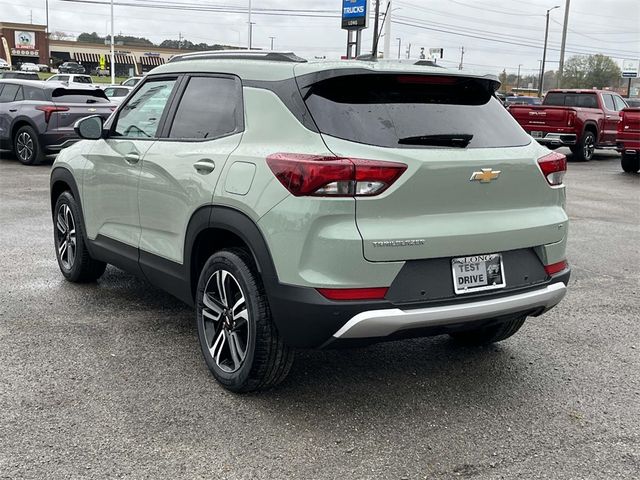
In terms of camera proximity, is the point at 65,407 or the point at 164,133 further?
the point at 164,133

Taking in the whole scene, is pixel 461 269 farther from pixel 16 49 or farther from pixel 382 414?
pixel 16 49

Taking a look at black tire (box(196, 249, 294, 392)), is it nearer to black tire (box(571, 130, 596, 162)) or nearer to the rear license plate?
the rear license plate

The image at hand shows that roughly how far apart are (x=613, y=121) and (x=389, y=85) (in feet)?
61.1

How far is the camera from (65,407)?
143 inches

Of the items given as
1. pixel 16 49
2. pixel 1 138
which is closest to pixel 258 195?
pixel 1 138

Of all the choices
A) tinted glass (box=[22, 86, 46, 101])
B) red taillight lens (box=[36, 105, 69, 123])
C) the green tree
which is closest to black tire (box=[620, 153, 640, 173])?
red taillight lens (box=[36, 105, 69, 123])

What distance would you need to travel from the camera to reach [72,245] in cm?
591

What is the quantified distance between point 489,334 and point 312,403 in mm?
1425

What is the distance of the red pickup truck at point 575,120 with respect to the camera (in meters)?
19.1

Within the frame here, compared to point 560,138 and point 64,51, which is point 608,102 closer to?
point 560,138

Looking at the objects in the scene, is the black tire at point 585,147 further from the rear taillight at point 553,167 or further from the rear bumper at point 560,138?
the rear taillight at point 553,167

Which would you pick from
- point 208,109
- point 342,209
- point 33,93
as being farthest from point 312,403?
point 33,93

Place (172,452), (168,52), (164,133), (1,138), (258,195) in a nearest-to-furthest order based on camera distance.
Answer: (172,452) → (258,195) → (164,133) → (1,138) → (168,52)

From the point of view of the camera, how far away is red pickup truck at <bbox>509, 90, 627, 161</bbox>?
19094 mm
